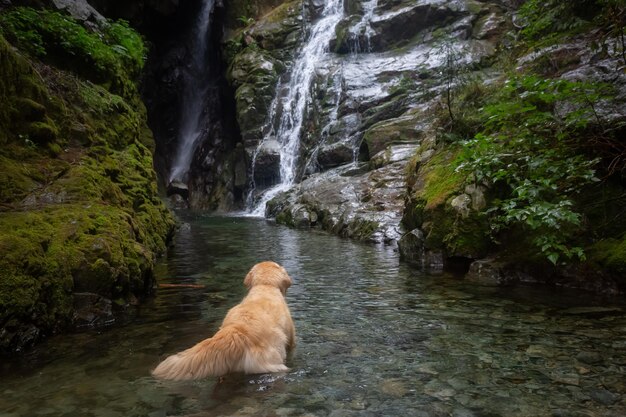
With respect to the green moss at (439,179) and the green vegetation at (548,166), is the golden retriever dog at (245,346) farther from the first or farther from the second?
the green moss at (439,179)

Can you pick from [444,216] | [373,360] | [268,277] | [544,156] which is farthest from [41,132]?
[544,156]

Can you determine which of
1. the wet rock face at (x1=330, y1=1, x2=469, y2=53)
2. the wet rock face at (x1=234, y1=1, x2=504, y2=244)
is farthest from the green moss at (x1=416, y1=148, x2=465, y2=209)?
the wet rock face at (x1=330, y1=1, x2=469, y2=53)

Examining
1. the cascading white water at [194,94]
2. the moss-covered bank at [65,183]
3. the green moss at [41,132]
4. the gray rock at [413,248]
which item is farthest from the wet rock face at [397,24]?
the green moss at [41,132]

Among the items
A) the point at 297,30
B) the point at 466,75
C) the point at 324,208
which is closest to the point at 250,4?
the point at 297,30

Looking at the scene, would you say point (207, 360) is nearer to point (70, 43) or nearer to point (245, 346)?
point (245, 346)

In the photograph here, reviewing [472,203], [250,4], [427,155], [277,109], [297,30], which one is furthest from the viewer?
[250,4]

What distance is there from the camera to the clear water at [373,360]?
9.02ft

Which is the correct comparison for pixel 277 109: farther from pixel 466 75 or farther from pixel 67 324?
pixel 67 324

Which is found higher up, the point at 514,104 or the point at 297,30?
the point at 297,30

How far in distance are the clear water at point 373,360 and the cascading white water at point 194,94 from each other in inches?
1174

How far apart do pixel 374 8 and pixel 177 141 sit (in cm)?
1848

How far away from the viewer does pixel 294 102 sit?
25891mm

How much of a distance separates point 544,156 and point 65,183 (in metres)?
6.08

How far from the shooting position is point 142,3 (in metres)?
24.5
